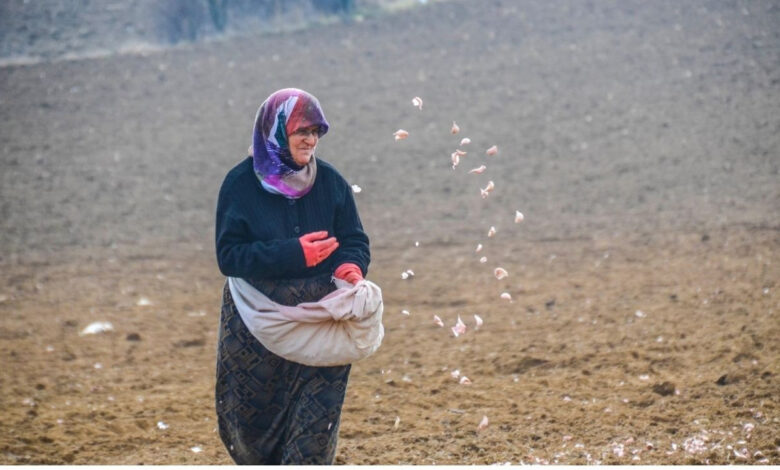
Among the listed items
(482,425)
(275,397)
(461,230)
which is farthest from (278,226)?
(461,230)

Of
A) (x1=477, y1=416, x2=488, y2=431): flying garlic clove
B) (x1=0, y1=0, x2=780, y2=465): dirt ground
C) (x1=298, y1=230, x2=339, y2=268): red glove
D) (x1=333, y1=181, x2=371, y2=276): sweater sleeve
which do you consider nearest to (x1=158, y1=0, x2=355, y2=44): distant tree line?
(x1=0, y1=0, x2=780, y2=465): dirt ground

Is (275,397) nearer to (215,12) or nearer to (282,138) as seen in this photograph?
(282,138)

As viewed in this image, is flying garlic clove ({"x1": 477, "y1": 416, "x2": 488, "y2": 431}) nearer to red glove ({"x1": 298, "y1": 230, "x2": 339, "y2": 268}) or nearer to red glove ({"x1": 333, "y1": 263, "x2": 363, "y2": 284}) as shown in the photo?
red glove ({"x1": 333, "y1": 263, "x2": 363, "y2": 284})

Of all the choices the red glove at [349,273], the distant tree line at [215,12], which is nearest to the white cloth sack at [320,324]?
the red glove at [349,273]

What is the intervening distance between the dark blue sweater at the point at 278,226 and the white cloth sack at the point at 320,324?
137mm

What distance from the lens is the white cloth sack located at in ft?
12.6

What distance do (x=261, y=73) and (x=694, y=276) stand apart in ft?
32.6

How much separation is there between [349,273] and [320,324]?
23cm

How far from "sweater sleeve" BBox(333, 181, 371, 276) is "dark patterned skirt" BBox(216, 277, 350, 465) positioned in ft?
0.51

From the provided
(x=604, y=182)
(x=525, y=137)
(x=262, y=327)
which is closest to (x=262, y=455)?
(x=262, y=327)

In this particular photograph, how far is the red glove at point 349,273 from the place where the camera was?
12.8 feet

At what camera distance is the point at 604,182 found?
11.9 m

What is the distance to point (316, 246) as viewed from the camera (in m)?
3.83

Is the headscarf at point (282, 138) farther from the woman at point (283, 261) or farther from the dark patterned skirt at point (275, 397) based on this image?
the dark patterned skirt at point (275, 397)
